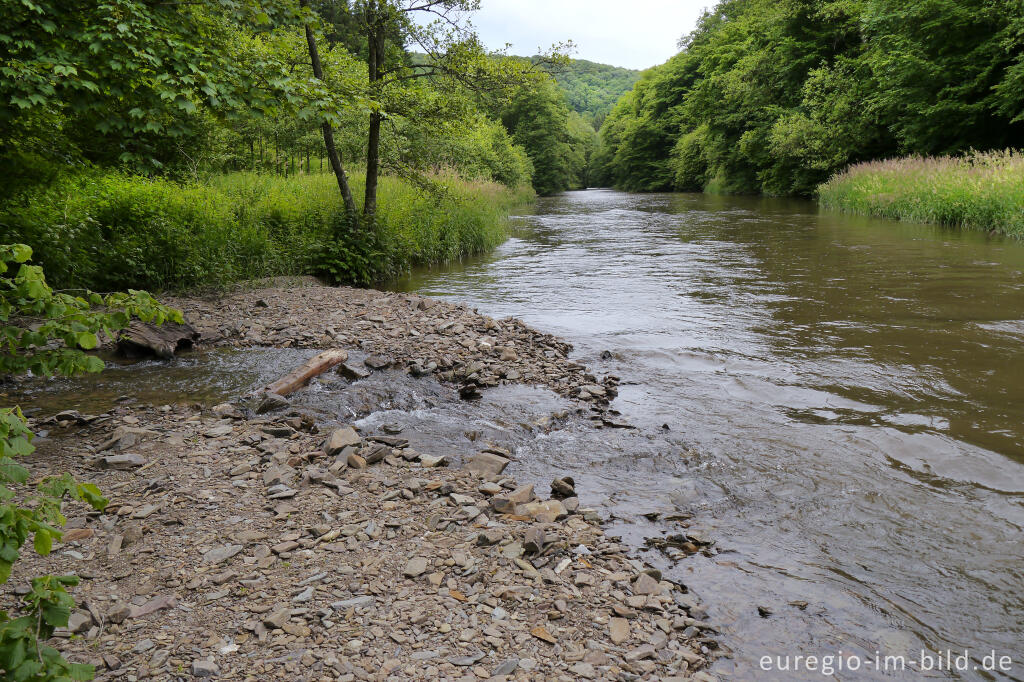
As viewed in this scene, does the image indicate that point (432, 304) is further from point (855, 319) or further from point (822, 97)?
point (822, 97)

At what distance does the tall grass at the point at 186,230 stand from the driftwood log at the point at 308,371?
14.4ft

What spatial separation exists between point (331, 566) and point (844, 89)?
39.9 m

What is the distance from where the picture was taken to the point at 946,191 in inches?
821

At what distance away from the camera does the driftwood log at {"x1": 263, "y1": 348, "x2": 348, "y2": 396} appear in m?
7.03

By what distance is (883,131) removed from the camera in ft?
112

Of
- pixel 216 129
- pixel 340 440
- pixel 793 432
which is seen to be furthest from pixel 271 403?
pixel 216 129

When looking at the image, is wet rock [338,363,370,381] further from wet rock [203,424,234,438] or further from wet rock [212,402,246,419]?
wet rock [203,424,234,438]

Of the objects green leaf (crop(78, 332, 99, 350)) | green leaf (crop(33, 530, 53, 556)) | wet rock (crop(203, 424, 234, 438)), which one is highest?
green leaf (crop(78, 332, 99, 350))

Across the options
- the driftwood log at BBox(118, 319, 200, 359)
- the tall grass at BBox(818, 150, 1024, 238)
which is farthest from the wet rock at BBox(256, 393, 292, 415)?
the tall grass at BBox(818, 150, 1024, 238)

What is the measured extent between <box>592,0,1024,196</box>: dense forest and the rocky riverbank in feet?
89.1

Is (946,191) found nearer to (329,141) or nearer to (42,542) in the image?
(329,141)

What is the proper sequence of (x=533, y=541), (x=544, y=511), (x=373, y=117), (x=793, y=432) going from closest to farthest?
(x=533, y=541)
(x=544, y=511)
(x=793, y=432)
(x=373, y=117)

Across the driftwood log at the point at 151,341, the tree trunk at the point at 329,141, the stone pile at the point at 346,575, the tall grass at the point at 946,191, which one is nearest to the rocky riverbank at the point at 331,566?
the stone pile at the point at 346,575

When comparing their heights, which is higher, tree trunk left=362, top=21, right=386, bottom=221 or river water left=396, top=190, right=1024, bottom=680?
tree trunk left=362, top=21, right=386, bottom=221
